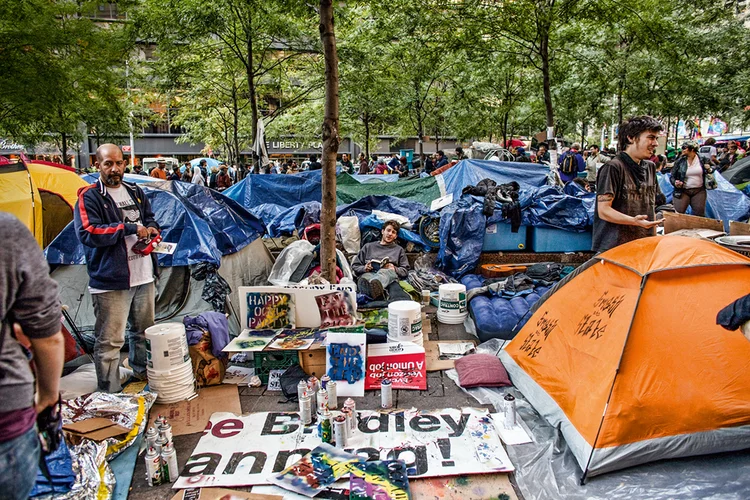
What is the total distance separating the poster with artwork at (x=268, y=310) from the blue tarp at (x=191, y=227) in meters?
0.82

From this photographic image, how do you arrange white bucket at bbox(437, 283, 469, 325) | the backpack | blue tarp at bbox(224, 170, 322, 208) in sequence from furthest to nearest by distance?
the backpack < blue tarp at bbox(224, 170, 322, 208) < white bucket at bbox(437, 283, 469, 325)

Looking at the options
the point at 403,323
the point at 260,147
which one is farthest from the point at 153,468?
the point at 260,147

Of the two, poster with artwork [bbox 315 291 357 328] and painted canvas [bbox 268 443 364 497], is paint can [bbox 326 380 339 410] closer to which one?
painted canvas [bbox 268 443 364 497]

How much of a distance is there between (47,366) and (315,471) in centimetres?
183

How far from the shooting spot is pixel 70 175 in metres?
6.38

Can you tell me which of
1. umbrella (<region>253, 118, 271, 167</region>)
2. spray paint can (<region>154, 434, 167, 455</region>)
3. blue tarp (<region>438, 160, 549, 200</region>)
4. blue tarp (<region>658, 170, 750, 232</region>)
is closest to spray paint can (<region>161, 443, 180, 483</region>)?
spray paint can (<region>154, 434, 167, 455</region>)

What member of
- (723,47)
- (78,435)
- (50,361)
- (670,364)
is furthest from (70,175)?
(723,47)

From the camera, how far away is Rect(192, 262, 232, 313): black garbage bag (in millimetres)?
5379

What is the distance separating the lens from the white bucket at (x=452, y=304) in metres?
5.77

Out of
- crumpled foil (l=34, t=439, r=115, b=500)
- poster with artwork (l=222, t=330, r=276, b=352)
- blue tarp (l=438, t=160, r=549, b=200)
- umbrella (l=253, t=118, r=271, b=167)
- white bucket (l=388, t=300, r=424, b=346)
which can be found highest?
umbrella (l=253, t=118, r=271, b=167)

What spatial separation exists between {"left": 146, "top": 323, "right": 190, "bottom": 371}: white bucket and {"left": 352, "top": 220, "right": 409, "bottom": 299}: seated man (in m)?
2.34

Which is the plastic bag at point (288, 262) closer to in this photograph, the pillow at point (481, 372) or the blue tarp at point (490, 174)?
the pillow at point (481, 372)

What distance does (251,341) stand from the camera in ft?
15.3

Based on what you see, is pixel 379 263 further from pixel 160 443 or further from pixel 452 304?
pixel 160 443
